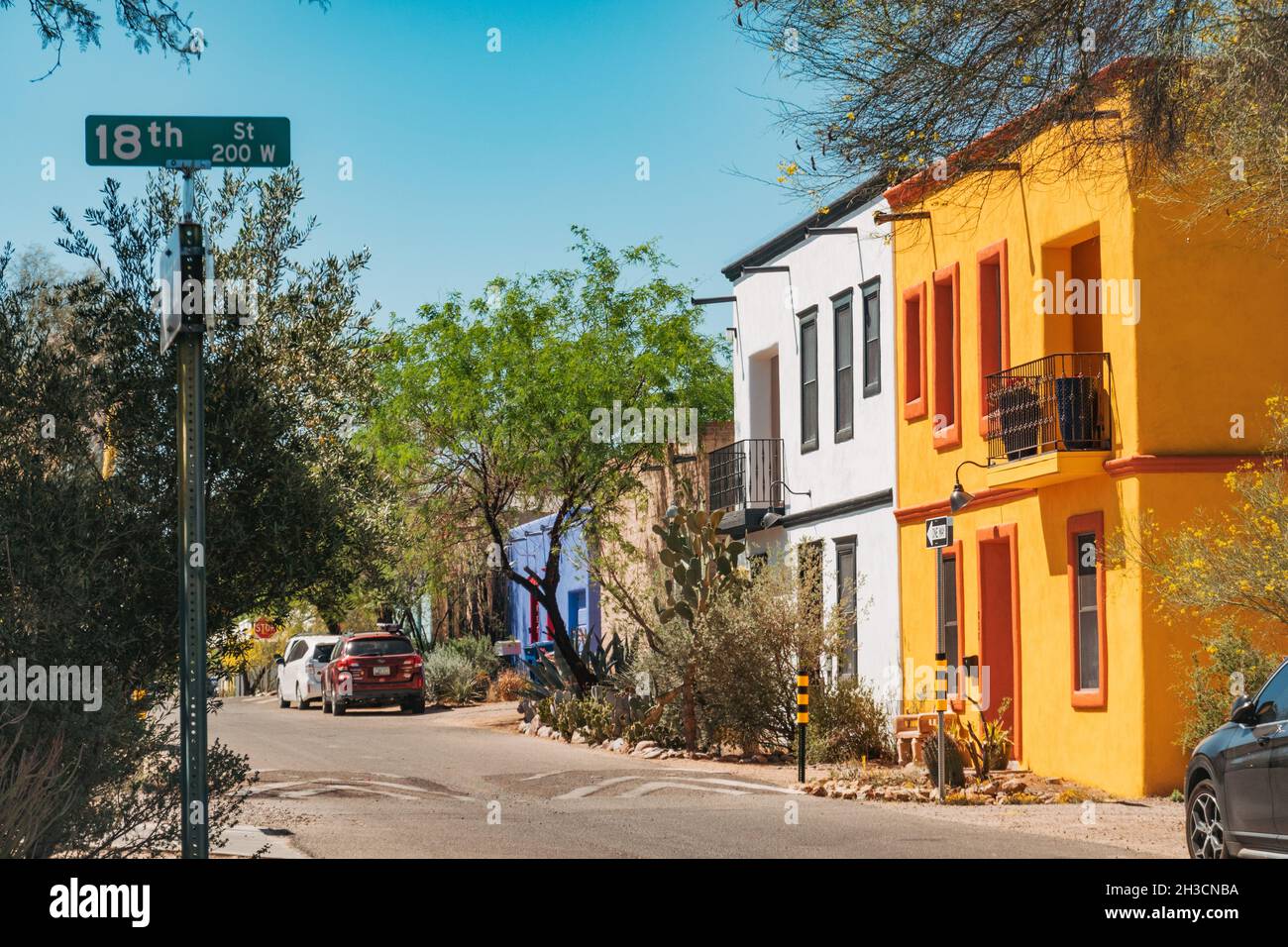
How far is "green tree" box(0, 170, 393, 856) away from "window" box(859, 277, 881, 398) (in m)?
14.6

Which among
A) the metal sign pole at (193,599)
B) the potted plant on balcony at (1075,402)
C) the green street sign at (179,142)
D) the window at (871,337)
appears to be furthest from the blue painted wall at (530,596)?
the metal sign pole at (193,599)

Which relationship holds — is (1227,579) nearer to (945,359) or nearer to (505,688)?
(945,359)

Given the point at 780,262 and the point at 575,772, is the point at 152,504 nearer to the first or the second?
the point at 575,772

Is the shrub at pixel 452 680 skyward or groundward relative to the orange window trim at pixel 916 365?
groundward

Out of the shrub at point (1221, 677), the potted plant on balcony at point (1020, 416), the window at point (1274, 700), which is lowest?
the shrub at point (1221, 677)

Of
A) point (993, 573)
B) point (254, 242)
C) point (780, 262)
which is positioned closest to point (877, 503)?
point (993, 573)

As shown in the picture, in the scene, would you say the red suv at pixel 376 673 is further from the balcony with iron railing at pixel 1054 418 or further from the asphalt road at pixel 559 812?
the balcony with iron railing at pixel 1054 418

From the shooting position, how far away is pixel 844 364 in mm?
26312

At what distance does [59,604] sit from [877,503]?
657 inches

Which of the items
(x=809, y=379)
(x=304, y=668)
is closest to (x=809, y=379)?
(x=809, y=379)

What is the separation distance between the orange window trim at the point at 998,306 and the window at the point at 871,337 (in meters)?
3.19

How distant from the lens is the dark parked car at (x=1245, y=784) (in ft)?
31.9

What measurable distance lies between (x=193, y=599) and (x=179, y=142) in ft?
6.97

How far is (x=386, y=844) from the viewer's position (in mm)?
13180
